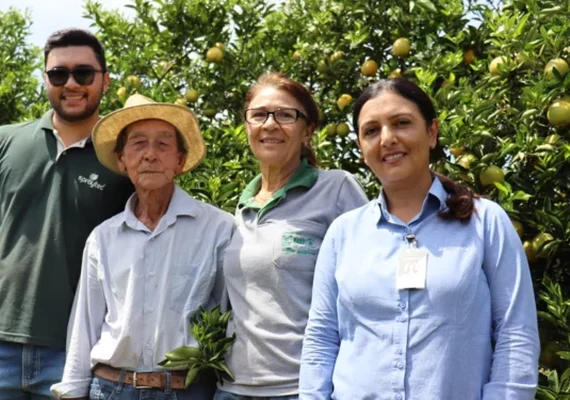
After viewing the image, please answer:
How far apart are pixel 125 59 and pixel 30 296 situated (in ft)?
6.16

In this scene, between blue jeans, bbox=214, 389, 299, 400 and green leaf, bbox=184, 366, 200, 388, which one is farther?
green leaf, bbox=184, 366, 200, 388

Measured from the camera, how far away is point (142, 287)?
335cm

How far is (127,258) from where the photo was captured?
11.2ft

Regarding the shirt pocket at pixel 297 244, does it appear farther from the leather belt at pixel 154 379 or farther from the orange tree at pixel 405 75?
the orange tree at pixel 405 75

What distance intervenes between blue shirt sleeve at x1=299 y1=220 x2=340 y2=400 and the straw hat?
Result: 3.40ft

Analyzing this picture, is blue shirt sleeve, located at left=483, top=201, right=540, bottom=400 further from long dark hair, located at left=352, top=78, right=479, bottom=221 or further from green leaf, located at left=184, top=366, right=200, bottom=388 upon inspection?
green leaf, located at left=184, top=366, right=200, bottom=388

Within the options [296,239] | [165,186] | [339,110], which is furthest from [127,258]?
[339,110]

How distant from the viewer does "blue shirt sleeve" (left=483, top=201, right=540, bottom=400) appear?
250 cm

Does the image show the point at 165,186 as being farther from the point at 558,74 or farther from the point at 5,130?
the point at 558,74

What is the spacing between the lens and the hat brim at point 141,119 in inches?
141

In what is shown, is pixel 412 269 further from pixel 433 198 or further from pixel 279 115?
pixel 279 115

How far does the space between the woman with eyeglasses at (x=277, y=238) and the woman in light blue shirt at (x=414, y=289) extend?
1.03 feet

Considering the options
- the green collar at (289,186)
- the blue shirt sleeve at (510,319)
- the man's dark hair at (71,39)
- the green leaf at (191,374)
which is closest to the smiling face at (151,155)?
the green collar at (289,186)

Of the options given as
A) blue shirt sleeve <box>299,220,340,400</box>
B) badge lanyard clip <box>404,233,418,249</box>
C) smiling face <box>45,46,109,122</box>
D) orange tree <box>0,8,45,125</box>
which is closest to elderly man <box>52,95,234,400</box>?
smiling face <box>45,46,109,122</box>
